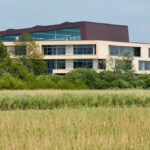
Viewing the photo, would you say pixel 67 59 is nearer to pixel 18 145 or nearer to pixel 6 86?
pixel 6 86

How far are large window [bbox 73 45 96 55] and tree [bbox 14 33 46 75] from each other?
29.6 feet

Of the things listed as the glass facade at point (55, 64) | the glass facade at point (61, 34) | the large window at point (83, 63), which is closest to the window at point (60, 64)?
the glass facade at point (55, 64)

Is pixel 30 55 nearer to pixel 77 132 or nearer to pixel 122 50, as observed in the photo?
pixel 122 50

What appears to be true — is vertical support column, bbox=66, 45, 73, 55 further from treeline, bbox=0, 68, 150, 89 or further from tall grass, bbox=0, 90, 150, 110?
tall grass, bbox=0, 90, 150, 110

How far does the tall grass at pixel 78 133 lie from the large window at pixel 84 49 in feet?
190

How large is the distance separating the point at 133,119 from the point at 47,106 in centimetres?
1097

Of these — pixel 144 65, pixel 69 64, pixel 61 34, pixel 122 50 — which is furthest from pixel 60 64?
pixel 144 65

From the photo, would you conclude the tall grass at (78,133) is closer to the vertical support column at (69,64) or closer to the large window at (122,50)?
the vertical support column at (69,64)

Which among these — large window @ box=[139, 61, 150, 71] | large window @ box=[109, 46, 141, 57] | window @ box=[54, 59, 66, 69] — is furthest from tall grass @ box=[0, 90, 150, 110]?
large window @ box=[139, 61, 150, 71]

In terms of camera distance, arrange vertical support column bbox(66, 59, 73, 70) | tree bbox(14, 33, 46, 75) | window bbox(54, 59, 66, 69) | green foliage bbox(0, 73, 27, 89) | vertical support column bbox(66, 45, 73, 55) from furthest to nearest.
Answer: vertical support column bbox(66, 45, 73, 55), window bbox(54, 59, 66, 69), vertical support column bbox(66, 59, 73, 70), tree bbox(14, 33, 46, 75), green foliage bbox(0, 73, 27, 89)

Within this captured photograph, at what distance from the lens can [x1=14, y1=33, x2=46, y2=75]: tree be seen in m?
62.1

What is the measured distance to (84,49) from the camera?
2753 inches

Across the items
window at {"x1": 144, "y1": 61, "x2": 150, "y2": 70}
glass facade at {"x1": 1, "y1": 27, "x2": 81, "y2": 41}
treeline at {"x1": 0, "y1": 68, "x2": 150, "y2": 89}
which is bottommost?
treeline at {"x1": 0, "y1": 68, "x2": 150, "y2": 89}

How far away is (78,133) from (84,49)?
205 feet
